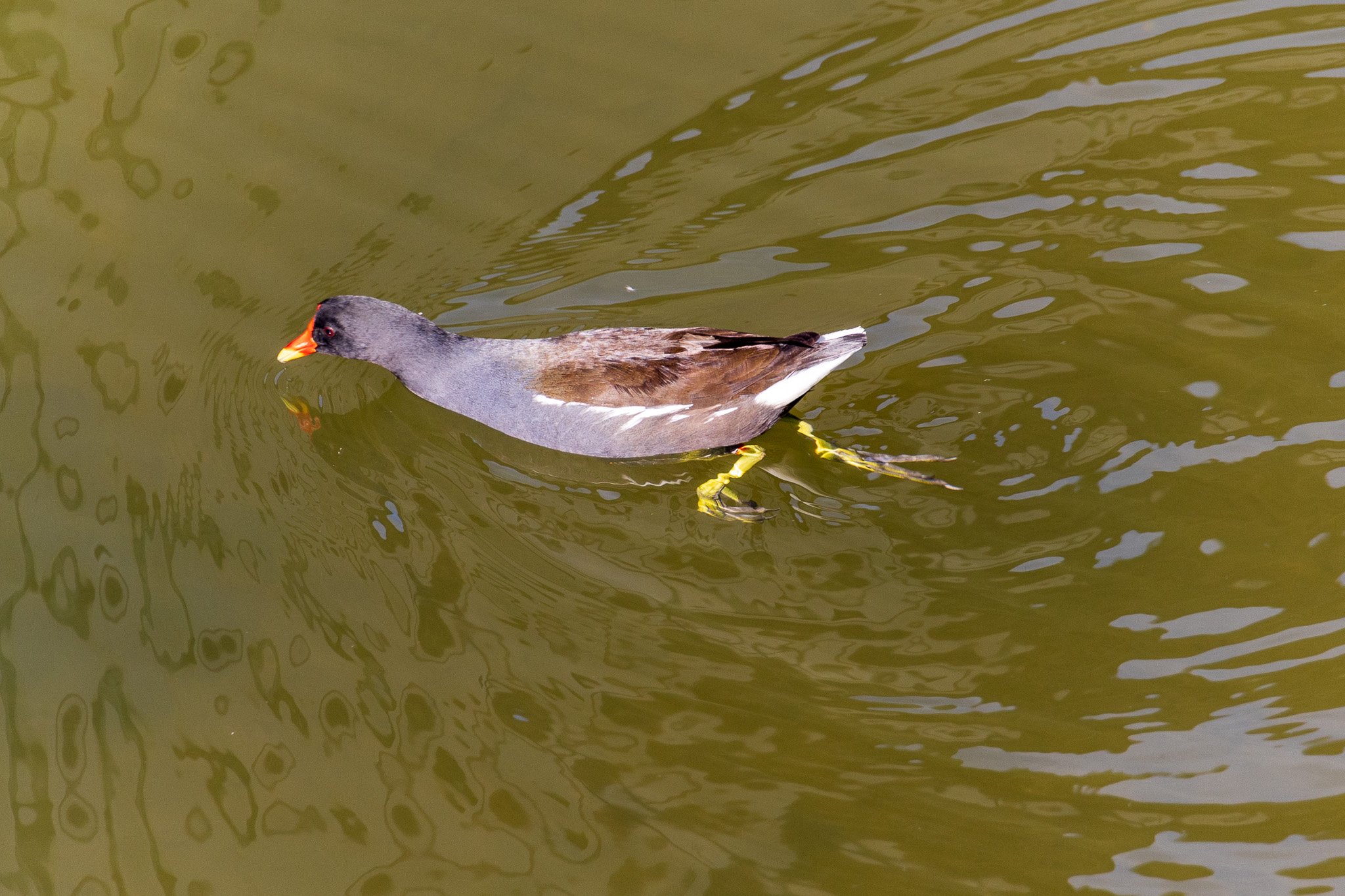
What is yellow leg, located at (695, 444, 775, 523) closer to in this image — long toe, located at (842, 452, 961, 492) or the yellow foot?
long toe, located at (842, 452, 961, 492)

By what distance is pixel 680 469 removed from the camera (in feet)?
14.4

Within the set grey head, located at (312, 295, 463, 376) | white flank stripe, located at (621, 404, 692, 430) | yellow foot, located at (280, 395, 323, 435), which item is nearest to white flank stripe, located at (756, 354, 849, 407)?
white flank stripe, located at (621, 404, 692, 430)

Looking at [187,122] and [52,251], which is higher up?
[187,122]

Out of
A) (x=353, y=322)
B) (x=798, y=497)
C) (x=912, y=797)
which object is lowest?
(x=912, y=797)

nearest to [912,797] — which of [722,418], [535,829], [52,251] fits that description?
[535,829]

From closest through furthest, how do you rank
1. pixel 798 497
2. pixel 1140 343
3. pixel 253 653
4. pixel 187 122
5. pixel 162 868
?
pixel 162 868 < pixel 253 653 < pixel 798 497 < pixel 1140 343 < pixel 187 122

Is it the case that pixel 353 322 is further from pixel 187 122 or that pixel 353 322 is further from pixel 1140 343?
pixel 1140 343

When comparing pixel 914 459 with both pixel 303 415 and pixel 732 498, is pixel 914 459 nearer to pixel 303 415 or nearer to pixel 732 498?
pixel 732 498

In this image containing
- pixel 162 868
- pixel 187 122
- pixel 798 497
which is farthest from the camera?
pixel 187 122

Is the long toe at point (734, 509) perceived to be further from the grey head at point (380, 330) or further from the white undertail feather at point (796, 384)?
the grey head at point (380, 330)

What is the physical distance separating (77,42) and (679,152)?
2.82m

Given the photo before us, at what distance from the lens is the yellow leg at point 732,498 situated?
411cm

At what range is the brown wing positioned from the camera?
4.17m

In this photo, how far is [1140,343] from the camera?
448 centimetres
